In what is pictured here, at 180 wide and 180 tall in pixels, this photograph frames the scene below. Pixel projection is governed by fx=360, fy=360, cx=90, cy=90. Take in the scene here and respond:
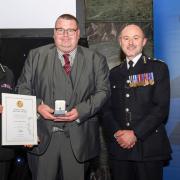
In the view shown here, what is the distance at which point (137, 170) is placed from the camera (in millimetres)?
2666

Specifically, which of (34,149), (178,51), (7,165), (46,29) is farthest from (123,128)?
(46,29)

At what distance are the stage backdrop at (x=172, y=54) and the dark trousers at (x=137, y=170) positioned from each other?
1.14 meters

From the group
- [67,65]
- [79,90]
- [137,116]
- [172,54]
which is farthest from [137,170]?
[172,54]

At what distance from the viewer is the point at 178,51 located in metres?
3.78

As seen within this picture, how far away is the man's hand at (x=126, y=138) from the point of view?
261cm

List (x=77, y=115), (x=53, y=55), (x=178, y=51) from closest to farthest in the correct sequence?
(x=77, y=115) < (x=53, y=55) < (x=178, y=51)

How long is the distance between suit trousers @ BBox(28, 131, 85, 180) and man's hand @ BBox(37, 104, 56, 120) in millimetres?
150

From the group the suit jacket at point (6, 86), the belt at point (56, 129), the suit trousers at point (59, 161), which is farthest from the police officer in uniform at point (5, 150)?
the belt at point (56, 129)

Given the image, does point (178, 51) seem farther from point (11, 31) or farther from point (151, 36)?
point (11, 31)

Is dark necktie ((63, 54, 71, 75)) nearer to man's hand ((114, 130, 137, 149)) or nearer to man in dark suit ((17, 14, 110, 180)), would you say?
man in dark suit ((17, 14, 110, 180))

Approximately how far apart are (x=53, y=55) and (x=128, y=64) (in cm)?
59

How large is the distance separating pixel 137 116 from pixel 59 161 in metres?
0.66

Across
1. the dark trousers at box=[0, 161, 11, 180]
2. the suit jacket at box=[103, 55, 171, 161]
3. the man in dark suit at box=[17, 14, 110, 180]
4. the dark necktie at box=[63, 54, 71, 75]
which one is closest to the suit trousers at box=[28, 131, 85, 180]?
the man in dark suit at box=[17, 14, 110, 180]

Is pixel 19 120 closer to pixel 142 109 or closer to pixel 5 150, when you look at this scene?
pixel 5 150
